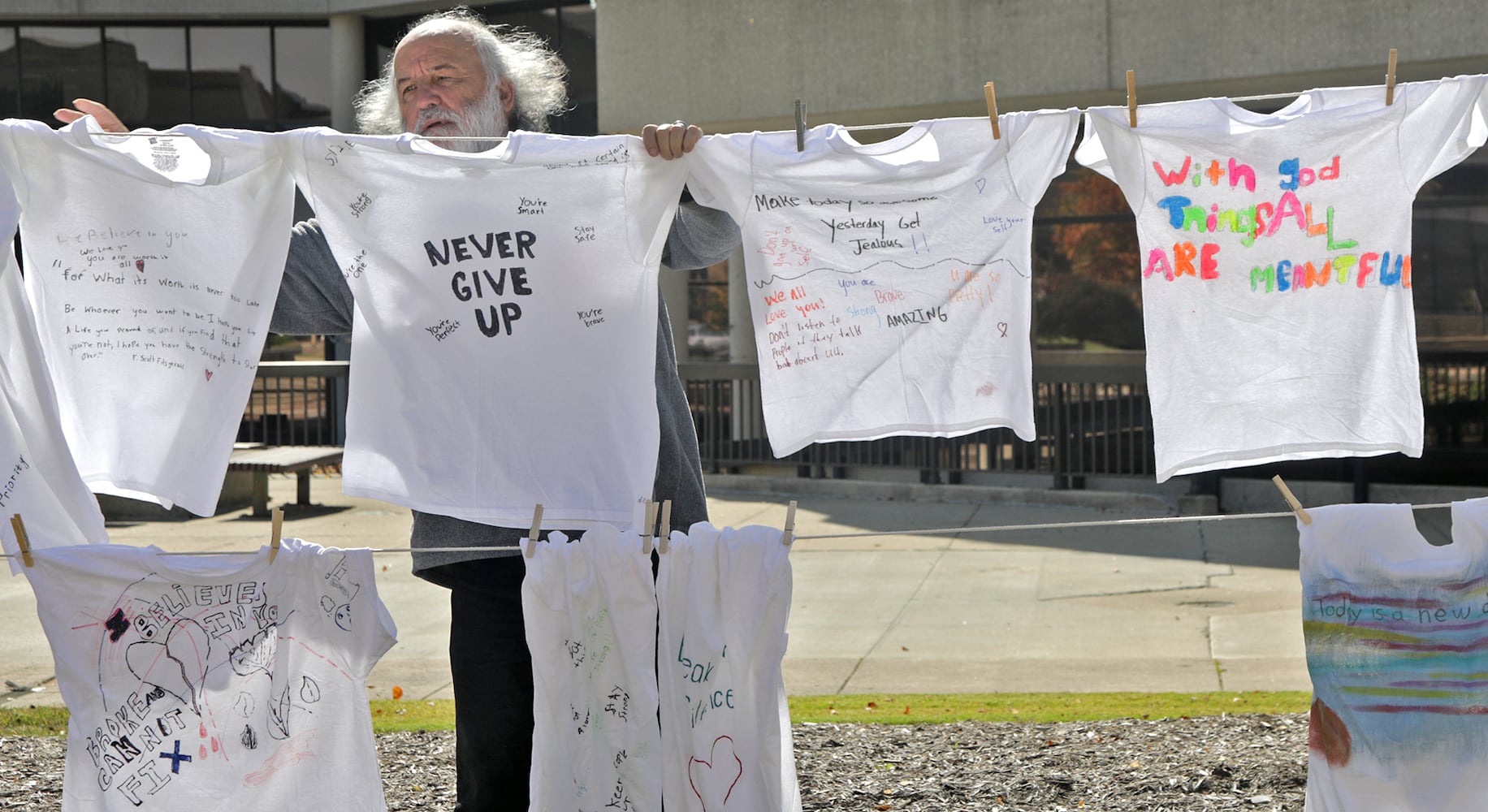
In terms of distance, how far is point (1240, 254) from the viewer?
349cm

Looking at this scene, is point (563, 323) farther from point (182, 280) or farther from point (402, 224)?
point (182, 280)

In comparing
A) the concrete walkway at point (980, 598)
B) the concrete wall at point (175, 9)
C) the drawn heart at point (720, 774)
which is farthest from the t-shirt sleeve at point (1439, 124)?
the concrete wall at point (175, 9)

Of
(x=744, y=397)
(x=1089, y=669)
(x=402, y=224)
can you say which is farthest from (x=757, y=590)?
(x=744, y=397)

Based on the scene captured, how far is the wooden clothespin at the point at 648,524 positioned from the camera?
318cm

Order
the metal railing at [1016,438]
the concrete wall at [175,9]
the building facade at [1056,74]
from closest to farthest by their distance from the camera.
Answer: the building facade at [1056,74], the metal railing at [1016,438], the concrete wall at [175,9]

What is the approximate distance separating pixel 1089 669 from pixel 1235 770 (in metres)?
1.72

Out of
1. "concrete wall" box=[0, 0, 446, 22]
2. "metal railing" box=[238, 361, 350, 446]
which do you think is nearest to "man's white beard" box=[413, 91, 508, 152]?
"metal railing" box=[238, 361, 350, 446]

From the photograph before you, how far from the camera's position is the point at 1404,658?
10.1 ft

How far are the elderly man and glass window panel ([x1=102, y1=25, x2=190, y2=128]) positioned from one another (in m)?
15.6

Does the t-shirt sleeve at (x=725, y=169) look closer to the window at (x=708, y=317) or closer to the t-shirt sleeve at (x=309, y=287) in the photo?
the t-shirt sleeve at (x=309, y=287)

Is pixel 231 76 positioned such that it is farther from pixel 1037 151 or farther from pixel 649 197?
pixel 1037 151

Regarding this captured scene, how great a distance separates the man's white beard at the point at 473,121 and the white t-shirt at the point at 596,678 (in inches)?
38.0

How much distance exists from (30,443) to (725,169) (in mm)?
1734

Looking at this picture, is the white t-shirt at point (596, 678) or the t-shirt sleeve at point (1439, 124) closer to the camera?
the white t-shirt at point (596, 678)
